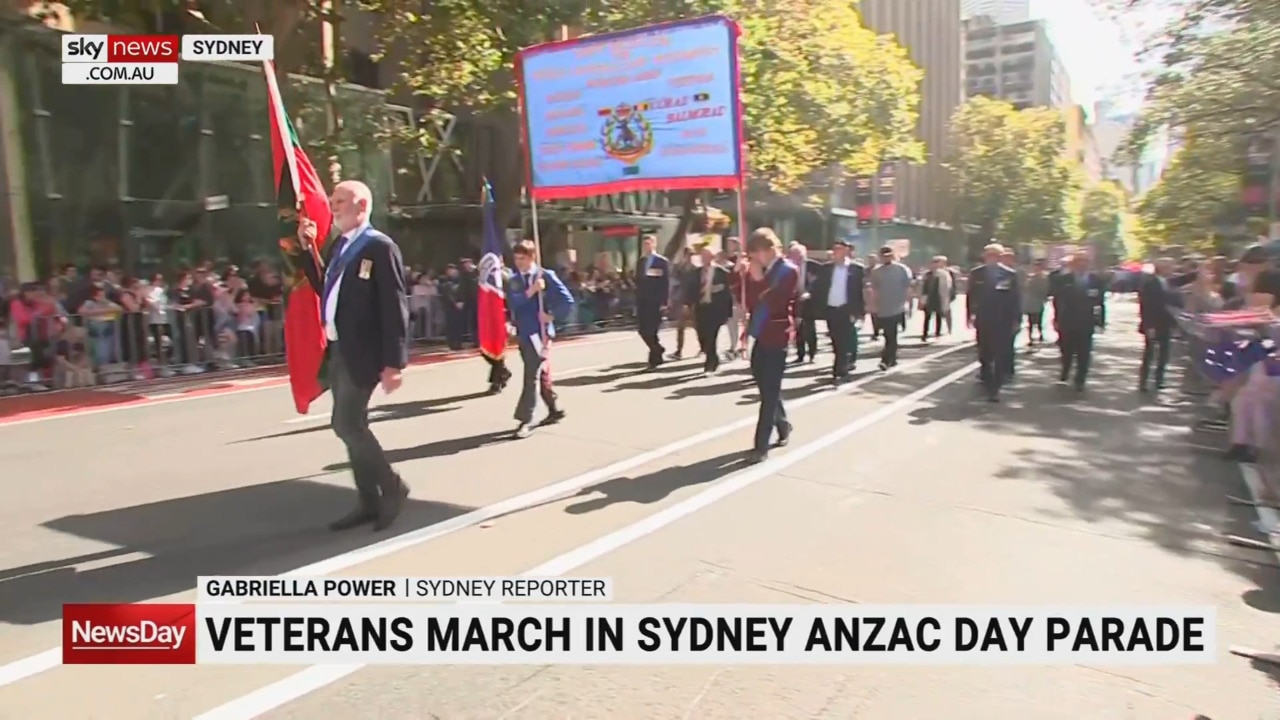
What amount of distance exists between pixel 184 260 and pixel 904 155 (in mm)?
28691

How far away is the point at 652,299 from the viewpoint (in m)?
13.4

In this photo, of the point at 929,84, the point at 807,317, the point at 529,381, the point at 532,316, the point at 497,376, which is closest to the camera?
the point at 529,381

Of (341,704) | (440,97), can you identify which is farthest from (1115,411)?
(440,97)

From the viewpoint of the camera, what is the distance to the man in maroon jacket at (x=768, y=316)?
724 cm

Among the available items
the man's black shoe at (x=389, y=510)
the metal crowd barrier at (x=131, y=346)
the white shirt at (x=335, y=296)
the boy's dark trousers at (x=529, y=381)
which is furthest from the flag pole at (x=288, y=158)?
the metal crowd barrier at (x=131, y=346)

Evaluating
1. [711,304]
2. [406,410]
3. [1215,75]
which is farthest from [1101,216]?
[406,410]

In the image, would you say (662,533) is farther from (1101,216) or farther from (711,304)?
(1101,216)

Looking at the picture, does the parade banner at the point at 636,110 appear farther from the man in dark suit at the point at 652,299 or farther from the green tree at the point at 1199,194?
the green tree at the point at 1199,194

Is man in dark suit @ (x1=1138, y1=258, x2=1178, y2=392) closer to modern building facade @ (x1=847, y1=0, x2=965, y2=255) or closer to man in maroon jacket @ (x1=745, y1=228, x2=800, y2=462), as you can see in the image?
man in maroon jacket @ (x1=745, y1=228, x2=800, y2=462)

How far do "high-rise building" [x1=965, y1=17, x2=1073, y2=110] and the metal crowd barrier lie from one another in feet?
453

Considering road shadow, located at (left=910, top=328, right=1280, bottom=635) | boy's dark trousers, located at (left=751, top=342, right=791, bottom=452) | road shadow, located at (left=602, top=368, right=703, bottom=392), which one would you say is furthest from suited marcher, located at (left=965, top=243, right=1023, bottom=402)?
boy's dark trousers, located at (left=751, top=342, right=791, bottom=452)

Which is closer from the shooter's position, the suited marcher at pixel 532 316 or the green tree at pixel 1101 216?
the suited marcher at pixel 532 316

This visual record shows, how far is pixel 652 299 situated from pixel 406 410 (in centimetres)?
477

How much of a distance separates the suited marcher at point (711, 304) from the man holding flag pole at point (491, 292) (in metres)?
3.53
